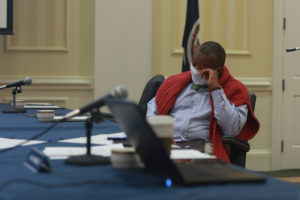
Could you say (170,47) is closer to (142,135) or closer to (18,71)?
(18,71)

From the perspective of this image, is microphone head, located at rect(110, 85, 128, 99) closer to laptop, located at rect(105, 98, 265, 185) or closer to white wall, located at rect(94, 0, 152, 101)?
laptop, located at rect(105, 98, 265, 185)

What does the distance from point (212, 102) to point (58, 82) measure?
101 inches

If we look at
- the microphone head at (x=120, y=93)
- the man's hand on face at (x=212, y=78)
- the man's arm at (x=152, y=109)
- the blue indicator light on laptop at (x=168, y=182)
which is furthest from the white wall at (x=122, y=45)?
the blue indicator light on laptop at (x=168, y=182)

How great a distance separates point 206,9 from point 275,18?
0.69 m

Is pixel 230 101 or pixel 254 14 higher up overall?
pixel 254 14

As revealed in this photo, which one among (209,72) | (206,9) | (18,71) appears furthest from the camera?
(206,9)

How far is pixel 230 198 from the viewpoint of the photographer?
0.85 m

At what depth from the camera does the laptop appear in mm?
916

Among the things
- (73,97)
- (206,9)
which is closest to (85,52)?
(73,97)

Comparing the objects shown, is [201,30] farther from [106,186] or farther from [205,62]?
[106,186]

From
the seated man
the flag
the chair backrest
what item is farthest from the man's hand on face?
the flag

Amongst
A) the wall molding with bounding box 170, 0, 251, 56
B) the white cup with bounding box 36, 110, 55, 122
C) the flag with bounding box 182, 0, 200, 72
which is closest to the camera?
the white cup with bounding box 36, 110, 55, 122

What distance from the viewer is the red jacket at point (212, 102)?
89.5 inches

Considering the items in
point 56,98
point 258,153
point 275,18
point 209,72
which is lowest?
point 258,153
